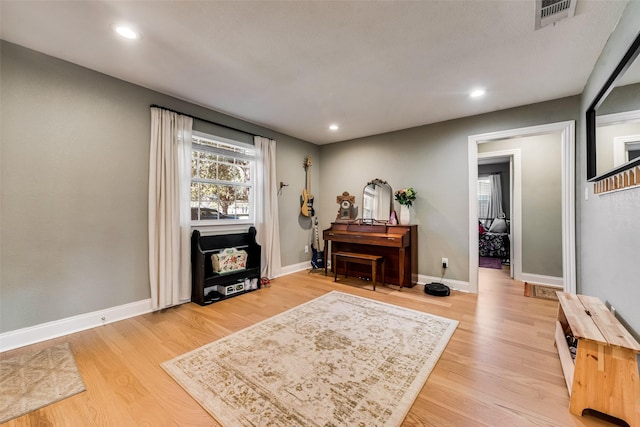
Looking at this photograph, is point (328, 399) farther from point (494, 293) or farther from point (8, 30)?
point (8, 30)

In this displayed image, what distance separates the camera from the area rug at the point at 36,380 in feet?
4.75

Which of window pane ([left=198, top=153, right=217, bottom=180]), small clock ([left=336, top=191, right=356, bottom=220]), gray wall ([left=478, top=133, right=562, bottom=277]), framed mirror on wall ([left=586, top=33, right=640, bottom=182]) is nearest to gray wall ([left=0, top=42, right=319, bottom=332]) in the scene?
window pane ([left=198, top=153, right=217, bottom=180])

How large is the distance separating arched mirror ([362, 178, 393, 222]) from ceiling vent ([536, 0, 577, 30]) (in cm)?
270

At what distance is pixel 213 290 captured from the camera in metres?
3.32

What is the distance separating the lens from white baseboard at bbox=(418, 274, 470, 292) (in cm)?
353

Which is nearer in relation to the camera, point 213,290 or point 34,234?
point 34,234

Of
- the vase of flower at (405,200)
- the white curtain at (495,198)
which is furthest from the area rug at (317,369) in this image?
the white curtain at (495,198)

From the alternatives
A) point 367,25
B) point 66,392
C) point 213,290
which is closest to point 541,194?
point 367,25

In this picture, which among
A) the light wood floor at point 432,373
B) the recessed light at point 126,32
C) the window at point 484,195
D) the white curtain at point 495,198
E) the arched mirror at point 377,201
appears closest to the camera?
the light wood floor at point 432,373

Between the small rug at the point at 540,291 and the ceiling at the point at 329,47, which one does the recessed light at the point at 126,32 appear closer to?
the ceiling at the point at 329,47

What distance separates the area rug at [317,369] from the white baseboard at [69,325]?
1197 mm

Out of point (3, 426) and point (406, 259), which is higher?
point (406, 259)

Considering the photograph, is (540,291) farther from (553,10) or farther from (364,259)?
(553,10)

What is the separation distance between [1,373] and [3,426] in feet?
2.19
